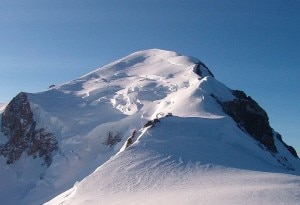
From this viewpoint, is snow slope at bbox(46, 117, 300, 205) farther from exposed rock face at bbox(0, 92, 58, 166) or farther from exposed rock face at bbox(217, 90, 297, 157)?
exposed rock face at bbox(0, 92, 58, 166)

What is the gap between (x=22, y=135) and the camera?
5594cm

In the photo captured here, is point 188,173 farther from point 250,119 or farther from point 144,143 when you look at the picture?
point 250,119

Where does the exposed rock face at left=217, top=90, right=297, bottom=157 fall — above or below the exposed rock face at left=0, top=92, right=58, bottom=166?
below

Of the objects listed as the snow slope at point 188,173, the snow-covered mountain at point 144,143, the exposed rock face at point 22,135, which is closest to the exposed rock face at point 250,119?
the snow-covered mountain at point 144,143

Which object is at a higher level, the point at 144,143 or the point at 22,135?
the point at 22,135

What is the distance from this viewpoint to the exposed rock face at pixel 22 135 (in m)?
53.4

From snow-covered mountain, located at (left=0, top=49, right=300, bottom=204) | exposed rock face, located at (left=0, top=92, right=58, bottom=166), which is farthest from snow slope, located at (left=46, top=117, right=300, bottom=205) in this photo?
exposed rock face, located at (left=0, top=92, right=58, bottom=166)

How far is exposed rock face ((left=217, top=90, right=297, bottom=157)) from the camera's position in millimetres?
52188

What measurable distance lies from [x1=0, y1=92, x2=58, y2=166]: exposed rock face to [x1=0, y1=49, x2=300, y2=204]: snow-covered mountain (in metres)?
0.13

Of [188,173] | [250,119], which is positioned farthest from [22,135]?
[188,173]

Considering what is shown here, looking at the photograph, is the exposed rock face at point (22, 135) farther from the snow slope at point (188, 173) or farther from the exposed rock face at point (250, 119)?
the exposed rock face at point (250, 119)

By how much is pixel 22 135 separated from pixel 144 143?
22.8m

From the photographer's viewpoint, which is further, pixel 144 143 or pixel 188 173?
pixel 144 143

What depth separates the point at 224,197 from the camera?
25.3 m
